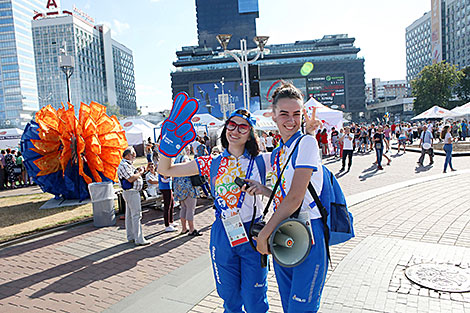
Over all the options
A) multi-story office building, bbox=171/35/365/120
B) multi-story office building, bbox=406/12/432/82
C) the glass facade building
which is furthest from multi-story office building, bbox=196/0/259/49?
multi-story office building, bbox=406/12/432/82

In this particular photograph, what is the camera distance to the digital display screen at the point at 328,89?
107 m

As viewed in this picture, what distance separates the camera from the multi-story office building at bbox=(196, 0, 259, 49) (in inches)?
5458

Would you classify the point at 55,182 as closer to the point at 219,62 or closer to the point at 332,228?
the point at 332,228

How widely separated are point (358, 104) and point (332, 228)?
115 meters

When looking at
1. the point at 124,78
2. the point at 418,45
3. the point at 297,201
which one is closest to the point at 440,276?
the point at 297,201

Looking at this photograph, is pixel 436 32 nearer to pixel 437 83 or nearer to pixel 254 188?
pixel 437 83

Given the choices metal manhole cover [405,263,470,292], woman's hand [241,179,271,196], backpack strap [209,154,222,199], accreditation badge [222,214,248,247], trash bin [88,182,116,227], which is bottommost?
metal manhole cover [405,263,470,292]

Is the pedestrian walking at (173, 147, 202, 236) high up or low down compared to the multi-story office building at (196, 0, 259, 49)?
down

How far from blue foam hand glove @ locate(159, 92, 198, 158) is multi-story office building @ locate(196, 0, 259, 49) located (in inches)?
5628

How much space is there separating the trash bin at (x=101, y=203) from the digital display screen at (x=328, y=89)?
341ft

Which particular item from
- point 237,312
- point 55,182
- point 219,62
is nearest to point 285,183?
point 237,312

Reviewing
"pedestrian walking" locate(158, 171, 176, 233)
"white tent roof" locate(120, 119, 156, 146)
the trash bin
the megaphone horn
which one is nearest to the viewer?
the megaphone horn

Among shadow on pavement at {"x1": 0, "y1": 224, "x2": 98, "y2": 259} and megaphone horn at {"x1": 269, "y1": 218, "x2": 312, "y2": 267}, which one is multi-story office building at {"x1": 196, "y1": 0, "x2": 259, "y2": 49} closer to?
shadow on pavement at {"x1": 0, "y1": 224, "x2": 98, "y2": 259}

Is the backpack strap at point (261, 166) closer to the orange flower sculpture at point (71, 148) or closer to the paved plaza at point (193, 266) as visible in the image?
the paved plaza at point (193, 266)
